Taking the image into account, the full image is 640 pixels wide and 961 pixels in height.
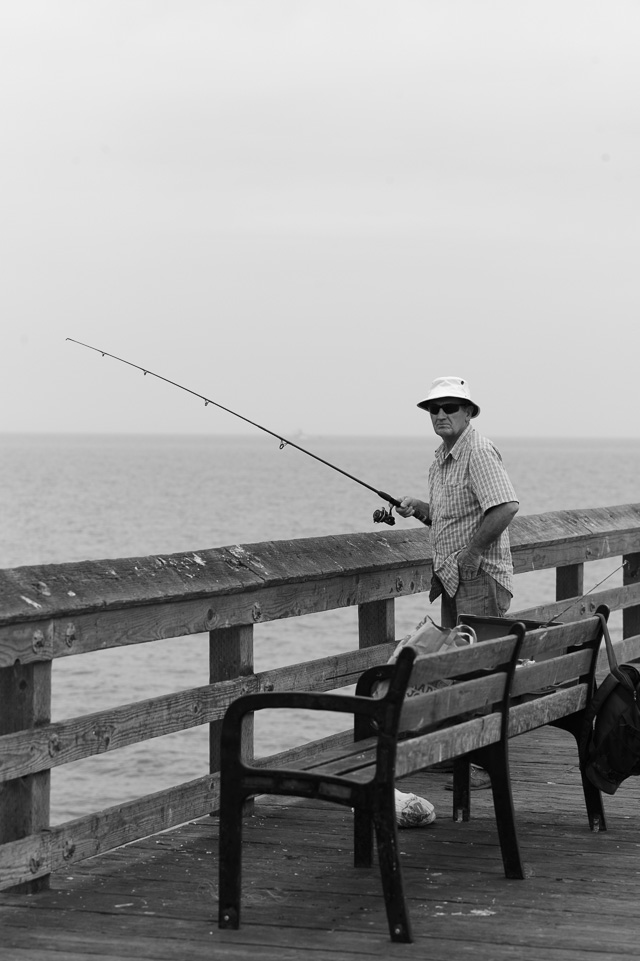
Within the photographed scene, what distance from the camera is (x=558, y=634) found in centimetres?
444

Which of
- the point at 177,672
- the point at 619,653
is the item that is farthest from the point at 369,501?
the point at 619,653

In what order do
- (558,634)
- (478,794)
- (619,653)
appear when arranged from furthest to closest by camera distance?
1. (619,653)
2. (478,794)
3. (558,634)

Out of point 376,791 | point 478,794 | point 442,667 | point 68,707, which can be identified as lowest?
point 68,707

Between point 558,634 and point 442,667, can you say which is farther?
point 558,634

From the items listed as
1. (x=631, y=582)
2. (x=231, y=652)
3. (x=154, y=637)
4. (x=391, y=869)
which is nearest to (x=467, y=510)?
(x=231, y=652)

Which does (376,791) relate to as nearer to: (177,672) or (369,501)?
(177,672)

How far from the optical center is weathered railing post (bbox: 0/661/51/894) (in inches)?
A: 146

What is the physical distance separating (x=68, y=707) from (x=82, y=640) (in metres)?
13.6

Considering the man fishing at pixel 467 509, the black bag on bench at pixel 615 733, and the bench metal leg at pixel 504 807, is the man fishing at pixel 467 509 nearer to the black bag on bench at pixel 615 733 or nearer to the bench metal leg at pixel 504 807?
the black bag on bench at pixel 615 733

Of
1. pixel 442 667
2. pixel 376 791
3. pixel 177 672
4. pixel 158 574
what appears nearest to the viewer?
pixel 376 791

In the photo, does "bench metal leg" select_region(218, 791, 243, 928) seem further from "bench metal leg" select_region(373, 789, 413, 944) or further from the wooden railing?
the wooden railing

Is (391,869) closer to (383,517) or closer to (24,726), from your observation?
(24,726)

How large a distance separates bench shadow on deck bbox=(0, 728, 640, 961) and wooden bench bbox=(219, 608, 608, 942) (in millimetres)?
141

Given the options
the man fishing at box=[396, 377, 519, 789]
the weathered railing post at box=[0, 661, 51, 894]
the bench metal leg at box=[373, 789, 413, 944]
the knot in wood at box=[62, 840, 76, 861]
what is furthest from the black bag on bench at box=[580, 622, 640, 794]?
the weathered railing post at box=[0, 661, 51, 894]
